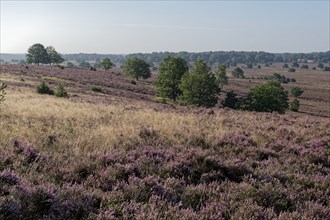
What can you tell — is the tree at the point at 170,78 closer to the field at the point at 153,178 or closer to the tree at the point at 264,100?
the tree at the point at 264,100

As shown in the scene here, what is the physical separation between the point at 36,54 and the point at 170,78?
8495cm

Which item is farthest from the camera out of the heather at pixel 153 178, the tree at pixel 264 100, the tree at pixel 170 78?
the tree at pixel 170 78

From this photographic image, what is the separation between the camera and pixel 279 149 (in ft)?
37.8

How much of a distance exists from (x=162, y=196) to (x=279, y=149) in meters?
6.79

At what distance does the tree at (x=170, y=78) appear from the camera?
68938 millimetres

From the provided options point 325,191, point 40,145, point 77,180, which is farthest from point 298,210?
point 40,145

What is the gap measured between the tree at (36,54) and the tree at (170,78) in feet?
268

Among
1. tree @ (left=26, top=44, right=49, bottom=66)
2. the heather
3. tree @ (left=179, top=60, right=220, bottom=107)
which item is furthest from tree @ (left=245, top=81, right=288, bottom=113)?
tree @ (left=26, top=44, right=49, bottom=66)

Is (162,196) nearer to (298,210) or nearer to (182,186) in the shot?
(182,186)

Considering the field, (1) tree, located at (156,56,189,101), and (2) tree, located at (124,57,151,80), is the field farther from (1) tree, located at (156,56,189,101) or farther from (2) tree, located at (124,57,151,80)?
(2) tree, located at (124,57,151,80)

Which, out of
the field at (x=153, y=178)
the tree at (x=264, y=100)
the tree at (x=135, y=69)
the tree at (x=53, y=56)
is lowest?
the tree at (x=264, y=100)

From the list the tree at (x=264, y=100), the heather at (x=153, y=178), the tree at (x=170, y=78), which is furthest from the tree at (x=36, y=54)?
the heather at (x=153, y=178)

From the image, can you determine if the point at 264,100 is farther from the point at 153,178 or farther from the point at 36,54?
the point at 36,54

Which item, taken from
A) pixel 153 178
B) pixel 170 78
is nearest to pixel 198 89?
pixel 170 78
